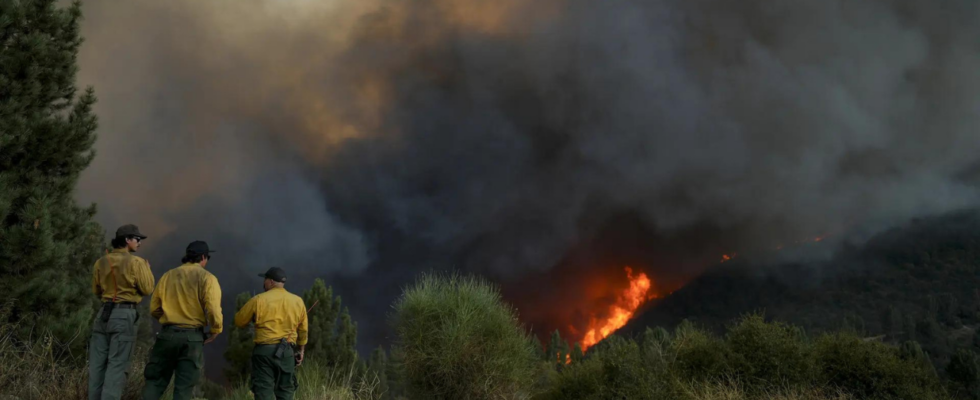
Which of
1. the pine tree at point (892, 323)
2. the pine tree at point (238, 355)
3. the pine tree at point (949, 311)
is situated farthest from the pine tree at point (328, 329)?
the pine tree at point (949, 311)

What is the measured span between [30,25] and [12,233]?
431 cm

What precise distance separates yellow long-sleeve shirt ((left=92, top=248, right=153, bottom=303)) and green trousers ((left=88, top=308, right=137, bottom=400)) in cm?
23

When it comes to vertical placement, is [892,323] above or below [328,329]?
above

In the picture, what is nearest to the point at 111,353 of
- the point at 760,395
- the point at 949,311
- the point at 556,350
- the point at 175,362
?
the point at 175,362

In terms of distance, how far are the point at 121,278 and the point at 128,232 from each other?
0.67 meters

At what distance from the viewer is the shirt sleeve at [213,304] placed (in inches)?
311

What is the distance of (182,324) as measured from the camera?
25.7ft

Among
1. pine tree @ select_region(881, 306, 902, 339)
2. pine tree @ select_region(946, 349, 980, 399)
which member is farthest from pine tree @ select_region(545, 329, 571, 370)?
pine tree @ select_region(881, 306, 902, 339)

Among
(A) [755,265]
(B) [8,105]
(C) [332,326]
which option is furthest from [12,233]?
(A) [755,265]

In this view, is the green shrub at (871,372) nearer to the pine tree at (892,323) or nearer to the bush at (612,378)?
the bush at (612,378)

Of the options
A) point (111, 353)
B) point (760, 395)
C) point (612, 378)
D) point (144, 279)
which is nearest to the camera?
point (111, 353)

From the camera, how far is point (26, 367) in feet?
28.2

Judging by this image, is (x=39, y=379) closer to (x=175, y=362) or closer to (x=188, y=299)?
(x=175, y=362)

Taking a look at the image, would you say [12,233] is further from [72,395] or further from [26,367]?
[72,395]
